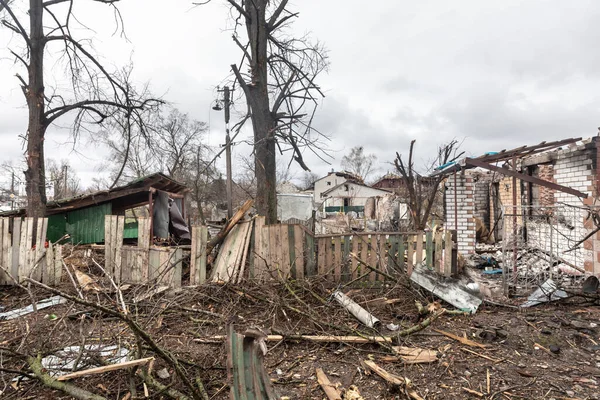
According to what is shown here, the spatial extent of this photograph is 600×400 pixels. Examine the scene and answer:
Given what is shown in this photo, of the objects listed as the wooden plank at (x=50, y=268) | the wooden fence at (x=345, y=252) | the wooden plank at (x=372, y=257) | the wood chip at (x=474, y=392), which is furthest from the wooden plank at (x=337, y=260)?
the wooden plank at (x=50, y=268)

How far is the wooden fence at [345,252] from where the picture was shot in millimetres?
6348

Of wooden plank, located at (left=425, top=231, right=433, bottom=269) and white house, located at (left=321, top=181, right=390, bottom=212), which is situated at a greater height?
white house, located at (left=321, top=181, right=390, bottom=212)

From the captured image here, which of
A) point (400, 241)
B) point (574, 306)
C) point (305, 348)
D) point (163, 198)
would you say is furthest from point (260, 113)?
point (574, 306)

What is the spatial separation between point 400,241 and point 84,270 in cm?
634

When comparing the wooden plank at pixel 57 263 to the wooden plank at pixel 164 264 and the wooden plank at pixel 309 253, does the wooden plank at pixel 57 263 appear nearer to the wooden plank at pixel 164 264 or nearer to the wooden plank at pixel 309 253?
the wooden plank at pixel 164 264

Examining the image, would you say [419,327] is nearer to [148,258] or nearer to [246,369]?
[246,369]

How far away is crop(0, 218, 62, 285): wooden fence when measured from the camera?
6.89m

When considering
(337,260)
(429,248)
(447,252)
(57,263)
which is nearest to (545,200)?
(447,252)

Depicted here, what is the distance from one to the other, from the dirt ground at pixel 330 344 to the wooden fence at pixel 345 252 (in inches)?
19.7

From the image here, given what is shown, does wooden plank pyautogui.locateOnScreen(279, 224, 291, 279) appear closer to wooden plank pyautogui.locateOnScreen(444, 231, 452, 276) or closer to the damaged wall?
wooden plank pyautogui.locateOnScreen(444, 231, 452, 276)

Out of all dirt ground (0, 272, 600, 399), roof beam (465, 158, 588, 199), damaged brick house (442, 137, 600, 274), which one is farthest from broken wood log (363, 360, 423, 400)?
roof beam (465, 158, 588, 199)

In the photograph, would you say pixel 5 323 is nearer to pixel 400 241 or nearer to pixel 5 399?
pixel 5 399

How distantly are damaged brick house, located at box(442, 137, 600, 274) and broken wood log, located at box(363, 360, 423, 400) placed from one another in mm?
3569

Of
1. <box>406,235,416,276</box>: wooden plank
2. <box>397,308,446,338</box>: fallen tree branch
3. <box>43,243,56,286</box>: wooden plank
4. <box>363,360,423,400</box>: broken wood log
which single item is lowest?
<box>363,360,423,400</box>: broken wood log
